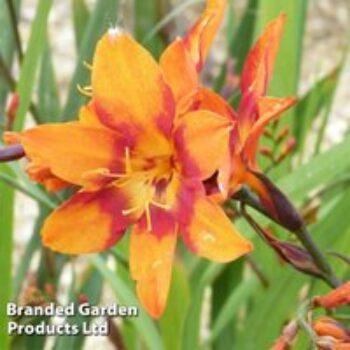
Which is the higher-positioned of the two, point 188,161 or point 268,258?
point 188,161

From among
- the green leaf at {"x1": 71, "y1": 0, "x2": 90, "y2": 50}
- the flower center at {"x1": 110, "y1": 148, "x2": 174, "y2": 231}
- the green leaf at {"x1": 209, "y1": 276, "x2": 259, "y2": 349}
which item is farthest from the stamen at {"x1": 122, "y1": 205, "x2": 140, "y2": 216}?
the green leaf at {"x1": 71, "y1": 0, "x2": 90, "y2": 50}

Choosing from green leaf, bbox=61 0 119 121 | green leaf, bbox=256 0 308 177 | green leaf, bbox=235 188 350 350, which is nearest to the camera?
green leaf, bbox=235 188 350 350

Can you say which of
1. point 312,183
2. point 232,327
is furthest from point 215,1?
point 232,327

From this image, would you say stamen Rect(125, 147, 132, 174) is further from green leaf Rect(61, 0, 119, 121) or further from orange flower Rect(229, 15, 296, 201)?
green leaf Rect(61, 0, 119, 121)

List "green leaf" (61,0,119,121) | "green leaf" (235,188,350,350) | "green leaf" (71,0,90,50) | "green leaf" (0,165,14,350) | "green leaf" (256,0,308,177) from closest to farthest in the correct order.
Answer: "green leaf" (0,165,14,350)
"green leaf" (235,188,350,350)
"green leaf" (61,0,119,121)
"green leaf" (256,0,308,177)
"green leaf" (71,0,90,50)

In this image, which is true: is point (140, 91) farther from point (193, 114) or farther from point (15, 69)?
point (15, 69)

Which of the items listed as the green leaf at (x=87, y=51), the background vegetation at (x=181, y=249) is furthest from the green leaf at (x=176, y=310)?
the green leaf at (x=87, y=51)

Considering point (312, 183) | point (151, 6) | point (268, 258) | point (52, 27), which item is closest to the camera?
point (312, 183)
